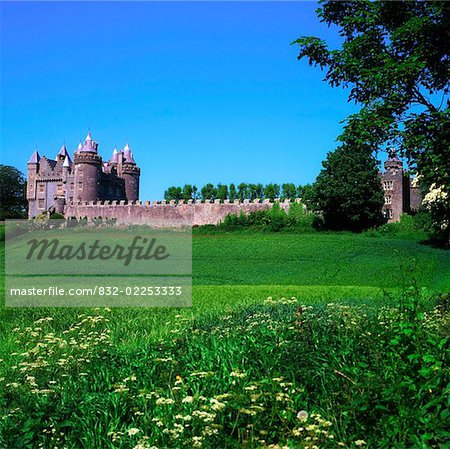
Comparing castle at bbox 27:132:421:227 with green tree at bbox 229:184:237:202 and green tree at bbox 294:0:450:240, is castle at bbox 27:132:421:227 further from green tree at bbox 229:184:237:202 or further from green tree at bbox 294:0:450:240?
green tree at bbox 294:0:450:240

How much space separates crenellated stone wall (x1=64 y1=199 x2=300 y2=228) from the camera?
198 feet

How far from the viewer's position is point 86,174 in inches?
2805

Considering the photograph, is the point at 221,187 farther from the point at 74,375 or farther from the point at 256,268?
the point at 74,375

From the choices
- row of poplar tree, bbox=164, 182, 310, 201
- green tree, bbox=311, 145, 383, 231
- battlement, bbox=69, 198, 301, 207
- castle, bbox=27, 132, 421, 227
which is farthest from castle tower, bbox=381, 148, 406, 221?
row of poplar tree, bbox=164, 182, 310, 201

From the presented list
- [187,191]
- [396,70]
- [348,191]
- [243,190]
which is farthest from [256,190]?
[396,70]

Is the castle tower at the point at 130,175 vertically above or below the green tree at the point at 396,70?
above

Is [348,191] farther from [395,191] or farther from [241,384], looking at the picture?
[241,384]

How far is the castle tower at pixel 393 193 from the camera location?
51.6 m

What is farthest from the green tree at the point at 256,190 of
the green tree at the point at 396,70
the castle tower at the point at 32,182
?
the green tree at the point at 396,70

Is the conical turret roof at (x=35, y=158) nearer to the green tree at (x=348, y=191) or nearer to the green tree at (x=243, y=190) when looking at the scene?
the green tree at (x=243, y=190)

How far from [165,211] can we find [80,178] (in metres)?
13.8

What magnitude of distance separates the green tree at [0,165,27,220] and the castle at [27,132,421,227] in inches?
382

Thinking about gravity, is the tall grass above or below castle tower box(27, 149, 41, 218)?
below

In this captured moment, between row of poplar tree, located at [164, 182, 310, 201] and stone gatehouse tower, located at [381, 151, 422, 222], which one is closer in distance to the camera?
stone gatehouse tower, located at [381, 151, 422, 222]
